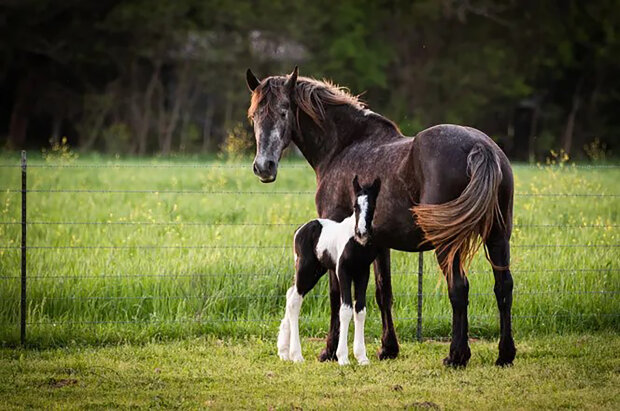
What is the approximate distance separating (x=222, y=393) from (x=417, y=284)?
143 inches

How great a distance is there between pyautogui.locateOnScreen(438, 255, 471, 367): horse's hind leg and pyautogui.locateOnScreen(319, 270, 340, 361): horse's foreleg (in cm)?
95

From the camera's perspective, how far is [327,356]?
289 inches

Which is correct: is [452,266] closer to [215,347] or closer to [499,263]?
[499,263]

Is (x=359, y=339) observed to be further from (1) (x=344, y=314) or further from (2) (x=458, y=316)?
(2) (x=458, y=316)

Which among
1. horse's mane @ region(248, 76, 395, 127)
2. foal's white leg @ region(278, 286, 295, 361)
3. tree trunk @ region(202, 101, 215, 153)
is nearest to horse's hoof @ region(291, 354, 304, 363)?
foal's white leg @ region(278, 286, 295, 361)

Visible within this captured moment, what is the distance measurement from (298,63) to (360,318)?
30118 mm

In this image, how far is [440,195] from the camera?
654 centimetres

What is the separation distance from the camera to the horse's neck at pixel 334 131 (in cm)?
780

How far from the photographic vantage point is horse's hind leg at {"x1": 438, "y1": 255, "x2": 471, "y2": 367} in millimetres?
6664

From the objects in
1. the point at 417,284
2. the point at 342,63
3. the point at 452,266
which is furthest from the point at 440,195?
the point at 342,63

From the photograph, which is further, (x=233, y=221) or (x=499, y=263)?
(x=233, y=221)

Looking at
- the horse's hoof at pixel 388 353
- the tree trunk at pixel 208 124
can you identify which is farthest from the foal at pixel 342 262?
the tree trunk at pixel 208 124

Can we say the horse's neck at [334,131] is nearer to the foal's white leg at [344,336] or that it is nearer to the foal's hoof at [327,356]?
the foal's white leg at [344,336]

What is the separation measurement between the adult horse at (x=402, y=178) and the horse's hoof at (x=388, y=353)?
0.01 meters
